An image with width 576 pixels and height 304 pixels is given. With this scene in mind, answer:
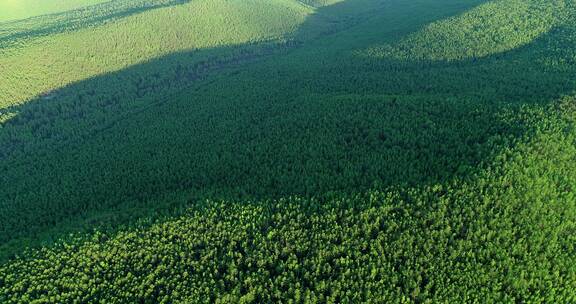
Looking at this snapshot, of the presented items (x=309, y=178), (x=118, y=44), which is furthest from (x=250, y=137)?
(x=118, y=44)

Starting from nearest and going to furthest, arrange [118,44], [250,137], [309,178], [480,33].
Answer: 1. [309,178]
2. [250,137]
3. [480,33]
4. [118,44]

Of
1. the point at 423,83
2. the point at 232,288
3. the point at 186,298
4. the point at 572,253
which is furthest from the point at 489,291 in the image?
the point at 423,83

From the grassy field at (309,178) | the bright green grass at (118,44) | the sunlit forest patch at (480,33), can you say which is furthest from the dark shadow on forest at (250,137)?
the bright green grass at (118,44)

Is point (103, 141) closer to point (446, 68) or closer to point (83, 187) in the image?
point (83, 187)

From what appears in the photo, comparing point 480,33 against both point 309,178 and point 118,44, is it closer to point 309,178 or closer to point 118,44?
point 309,178

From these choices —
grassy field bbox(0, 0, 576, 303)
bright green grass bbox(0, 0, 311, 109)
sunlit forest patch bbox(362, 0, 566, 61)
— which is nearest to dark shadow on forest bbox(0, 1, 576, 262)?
grassy field bbox(0, 0, 576, 303)

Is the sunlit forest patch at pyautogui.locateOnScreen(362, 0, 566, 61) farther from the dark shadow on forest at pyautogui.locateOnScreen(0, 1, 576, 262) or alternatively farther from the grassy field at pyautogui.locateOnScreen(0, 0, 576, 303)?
the dark shadow on forest at pyautogui.locateOnScreen(0, 1, 576, 262)
